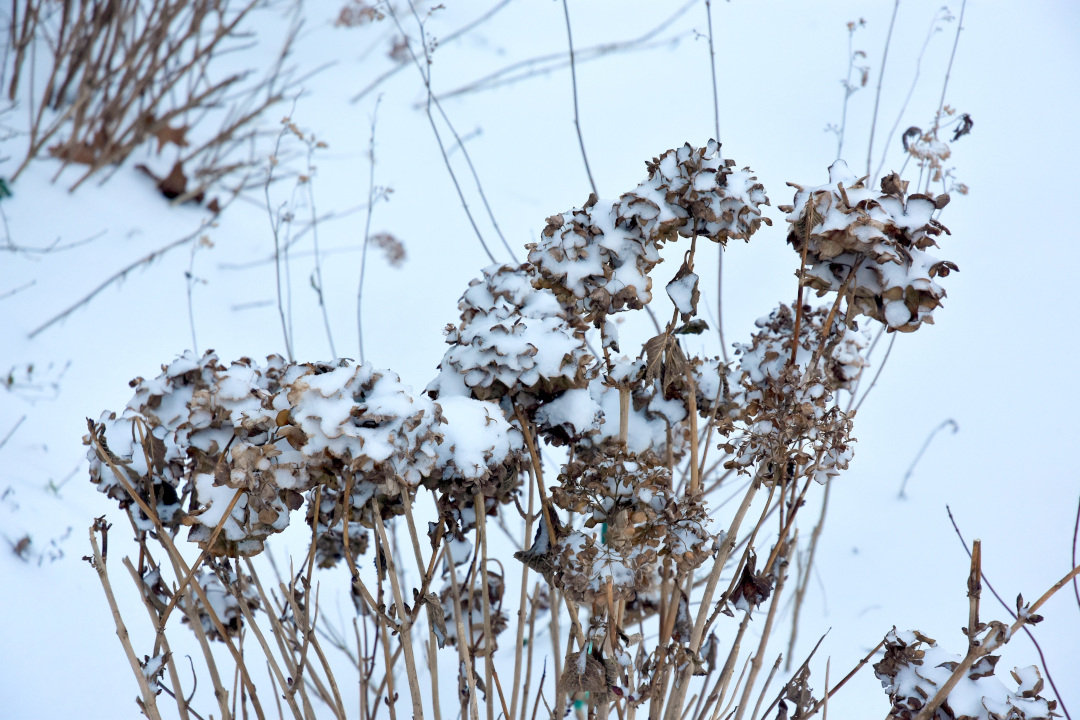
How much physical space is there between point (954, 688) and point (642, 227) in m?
0.55

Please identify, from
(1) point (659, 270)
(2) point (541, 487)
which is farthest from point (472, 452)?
(1) point (659, 270)

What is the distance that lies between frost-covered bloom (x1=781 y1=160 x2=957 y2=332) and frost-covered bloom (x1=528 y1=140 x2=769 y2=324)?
61mm

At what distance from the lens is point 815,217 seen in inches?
29.6

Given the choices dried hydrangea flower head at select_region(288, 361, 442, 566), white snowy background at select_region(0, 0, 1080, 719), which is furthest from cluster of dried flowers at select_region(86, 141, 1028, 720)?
white snowy background at select_region(0, 0, 1080, 719)

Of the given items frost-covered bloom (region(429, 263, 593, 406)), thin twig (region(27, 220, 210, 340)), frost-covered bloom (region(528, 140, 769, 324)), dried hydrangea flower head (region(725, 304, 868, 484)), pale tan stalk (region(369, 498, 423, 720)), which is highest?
thin twig (region(27, 220, 210, 340))

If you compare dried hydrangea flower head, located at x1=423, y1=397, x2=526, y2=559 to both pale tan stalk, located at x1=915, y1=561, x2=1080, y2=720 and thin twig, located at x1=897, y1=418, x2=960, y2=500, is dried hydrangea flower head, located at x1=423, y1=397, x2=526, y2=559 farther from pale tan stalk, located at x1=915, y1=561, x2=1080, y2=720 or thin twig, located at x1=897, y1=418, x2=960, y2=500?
thin twig, located at x1=897, y1=418, x2=960, y2=500

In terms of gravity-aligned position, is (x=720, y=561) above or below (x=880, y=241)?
below

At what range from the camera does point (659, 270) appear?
276 centimetres

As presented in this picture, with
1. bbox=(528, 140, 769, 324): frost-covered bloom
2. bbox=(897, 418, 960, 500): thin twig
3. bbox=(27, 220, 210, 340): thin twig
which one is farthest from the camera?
bbox=(27, 220, 210, 340): thin twig

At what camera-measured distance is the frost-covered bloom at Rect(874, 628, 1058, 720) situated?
74cm

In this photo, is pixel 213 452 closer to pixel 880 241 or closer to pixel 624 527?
pixel 624 527

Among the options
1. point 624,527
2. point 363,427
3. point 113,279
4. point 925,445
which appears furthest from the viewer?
point 113,279

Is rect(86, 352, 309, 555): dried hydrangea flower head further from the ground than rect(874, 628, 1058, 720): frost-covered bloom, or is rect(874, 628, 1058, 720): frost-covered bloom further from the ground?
rect(86, 352, 309, 555): dried hydrangea flower head

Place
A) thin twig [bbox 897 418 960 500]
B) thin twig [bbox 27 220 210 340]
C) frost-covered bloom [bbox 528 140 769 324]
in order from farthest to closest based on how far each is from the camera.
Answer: thin twig [bbox 27 220 210 340] < thin twig [bbox 897 418 960 500] < frost-covered bloom [bbox 528 140 769 324]
